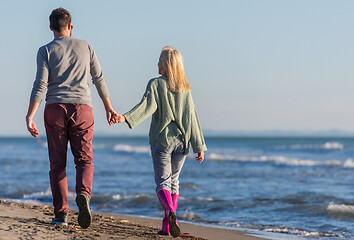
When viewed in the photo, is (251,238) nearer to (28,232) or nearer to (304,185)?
(28,232)

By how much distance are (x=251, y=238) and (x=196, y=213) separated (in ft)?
6.89

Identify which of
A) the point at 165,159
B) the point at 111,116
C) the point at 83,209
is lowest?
the point at 83,209

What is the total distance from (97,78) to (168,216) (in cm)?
135

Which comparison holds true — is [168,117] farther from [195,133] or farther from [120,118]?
[120,118]

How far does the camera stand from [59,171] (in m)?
3.99

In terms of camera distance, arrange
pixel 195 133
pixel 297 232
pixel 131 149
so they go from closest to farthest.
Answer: pixel 195 133
pixel 297 232
pixel 131 149

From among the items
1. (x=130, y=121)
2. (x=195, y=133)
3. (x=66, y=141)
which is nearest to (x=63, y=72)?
(x=66, y=141)

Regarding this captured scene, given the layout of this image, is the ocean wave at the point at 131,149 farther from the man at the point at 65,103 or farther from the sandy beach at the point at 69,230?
the man at the point at 65,103

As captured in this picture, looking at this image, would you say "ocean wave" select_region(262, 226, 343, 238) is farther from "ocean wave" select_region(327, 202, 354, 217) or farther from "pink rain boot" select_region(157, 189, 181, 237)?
"pink rain boot" select_region(157, 189, 181, 237)

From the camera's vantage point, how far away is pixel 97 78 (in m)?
4.06

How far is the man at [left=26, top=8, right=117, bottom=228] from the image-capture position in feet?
12.7

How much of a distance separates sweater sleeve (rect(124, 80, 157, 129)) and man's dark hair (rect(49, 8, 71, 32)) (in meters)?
0.89

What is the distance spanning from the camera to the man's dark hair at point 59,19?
393 centimetres

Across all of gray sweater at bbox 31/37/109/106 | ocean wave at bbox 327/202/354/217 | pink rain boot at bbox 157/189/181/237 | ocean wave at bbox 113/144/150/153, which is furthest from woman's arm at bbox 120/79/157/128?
ocean wave at bbox 113/144/150/153
